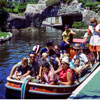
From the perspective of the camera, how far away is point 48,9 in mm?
40938

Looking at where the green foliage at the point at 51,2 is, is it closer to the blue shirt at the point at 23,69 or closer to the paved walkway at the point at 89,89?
the paved walkway at the point at 89,89

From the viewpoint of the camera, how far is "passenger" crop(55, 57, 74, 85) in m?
7.87

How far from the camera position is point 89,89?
27.9 feet

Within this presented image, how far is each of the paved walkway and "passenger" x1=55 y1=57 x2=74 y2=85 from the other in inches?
16.4

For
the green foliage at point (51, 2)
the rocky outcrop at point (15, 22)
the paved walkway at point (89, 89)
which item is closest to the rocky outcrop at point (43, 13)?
the rocky outcrop at point (15, 22)

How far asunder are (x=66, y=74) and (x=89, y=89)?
102 centimetres

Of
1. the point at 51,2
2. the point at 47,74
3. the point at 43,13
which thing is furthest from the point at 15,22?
the point at 47,74

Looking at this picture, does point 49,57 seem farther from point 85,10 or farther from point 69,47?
point 85,10

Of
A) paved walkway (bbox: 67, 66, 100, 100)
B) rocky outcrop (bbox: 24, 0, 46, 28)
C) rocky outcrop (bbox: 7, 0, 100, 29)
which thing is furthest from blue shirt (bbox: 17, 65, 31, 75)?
rocky outcrop (bbox: 24, 0, 46, 28)

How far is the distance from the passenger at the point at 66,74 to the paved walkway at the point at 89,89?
0.42 meters

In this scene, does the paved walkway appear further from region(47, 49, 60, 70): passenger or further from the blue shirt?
the blue shirt

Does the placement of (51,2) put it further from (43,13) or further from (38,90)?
(38,90)

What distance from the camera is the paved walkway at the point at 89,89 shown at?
25.3 ft

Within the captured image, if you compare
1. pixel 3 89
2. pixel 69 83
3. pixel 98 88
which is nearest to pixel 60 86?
pixel 69 83
